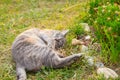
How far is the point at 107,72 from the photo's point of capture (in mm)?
4598

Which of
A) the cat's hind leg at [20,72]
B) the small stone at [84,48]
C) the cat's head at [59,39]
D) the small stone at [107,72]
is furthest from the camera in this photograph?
the cat's head at [59,39]

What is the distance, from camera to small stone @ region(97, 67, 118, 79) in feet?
14.8

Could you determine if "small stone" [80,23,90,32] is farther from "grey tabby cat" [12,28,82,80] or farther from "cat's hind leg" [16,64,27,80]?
"cat's hind leg" [16,64,27,80]

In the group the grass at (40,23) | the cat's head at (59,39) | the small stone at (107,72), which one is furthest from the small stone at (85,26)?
the small stone at (107,72)

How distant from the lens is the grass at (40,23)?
16.0 ft

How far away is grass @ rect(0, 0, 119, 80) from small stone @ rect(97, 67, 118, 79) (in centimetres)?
8

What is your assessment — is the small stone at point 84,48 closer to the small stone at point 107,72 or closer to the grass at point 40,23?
the grass at point 40,23

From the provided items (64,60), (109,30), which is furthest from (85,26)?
(109,30)

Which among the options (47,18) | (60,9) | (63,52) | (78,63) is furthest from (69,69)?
(60,9)

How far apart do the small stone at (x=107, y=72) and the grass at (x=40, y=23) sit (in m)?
0.08

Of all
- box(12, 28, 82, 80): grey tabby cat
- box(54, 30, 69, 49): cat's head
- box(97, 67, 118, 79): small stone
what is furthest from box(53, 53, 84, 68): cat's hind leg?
box(54, 30, 69, 49): cat's head

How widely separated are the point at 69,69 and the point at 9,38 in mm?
1688

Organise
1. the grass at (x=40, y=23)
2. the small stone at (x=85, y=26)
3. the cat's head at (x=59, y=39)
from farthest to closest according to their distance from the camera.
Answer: the small stone at (x=85, y=26), the cat's head at (x=59, y=39), the grass at (x=40, y=23)

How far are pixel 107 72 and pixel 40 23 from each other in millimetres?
2807
